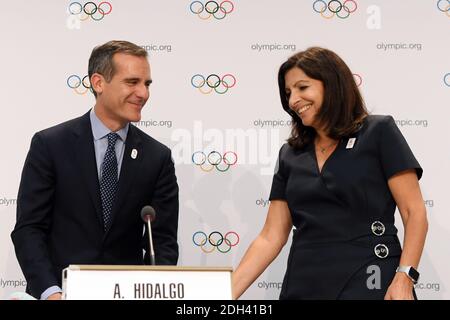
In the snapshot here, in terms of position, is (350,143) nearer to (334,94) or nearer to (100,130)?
(334,94)

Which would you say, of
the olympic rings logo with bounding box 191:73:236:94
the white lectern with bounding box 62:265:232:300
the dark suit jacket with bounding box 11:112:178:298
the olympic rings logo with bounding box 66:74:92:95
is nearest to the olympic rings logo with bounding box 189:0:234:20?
the olympic rings logo with bounding box 191:73:236:94

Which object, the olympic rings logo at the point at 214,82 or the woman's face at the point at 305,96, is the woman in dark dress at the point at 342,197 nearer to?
the woman's face at the point at 305,96

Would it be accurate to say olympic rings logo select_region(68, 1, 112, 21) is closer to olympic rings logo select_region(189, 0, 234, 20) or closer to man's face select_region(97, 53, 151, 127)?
olympic rings logo select_region(189, 0, 234, 20)

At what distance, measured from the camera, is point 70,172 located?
364 centimetres

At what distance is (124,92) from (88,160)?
0.35m

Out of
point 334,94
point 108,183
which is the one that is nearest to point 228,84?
point 108,183

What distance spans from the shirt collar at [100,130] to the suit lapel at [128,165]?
0.08ft

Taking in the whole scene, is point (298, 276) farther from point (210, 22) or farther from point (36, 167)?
point (210, 22)

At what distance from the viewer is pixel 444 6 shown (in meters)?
4.44

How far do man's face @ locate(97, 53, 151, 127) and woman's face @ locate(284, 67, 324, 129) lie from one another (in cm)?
75

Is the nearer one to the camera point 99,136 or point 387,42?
point 99,136
